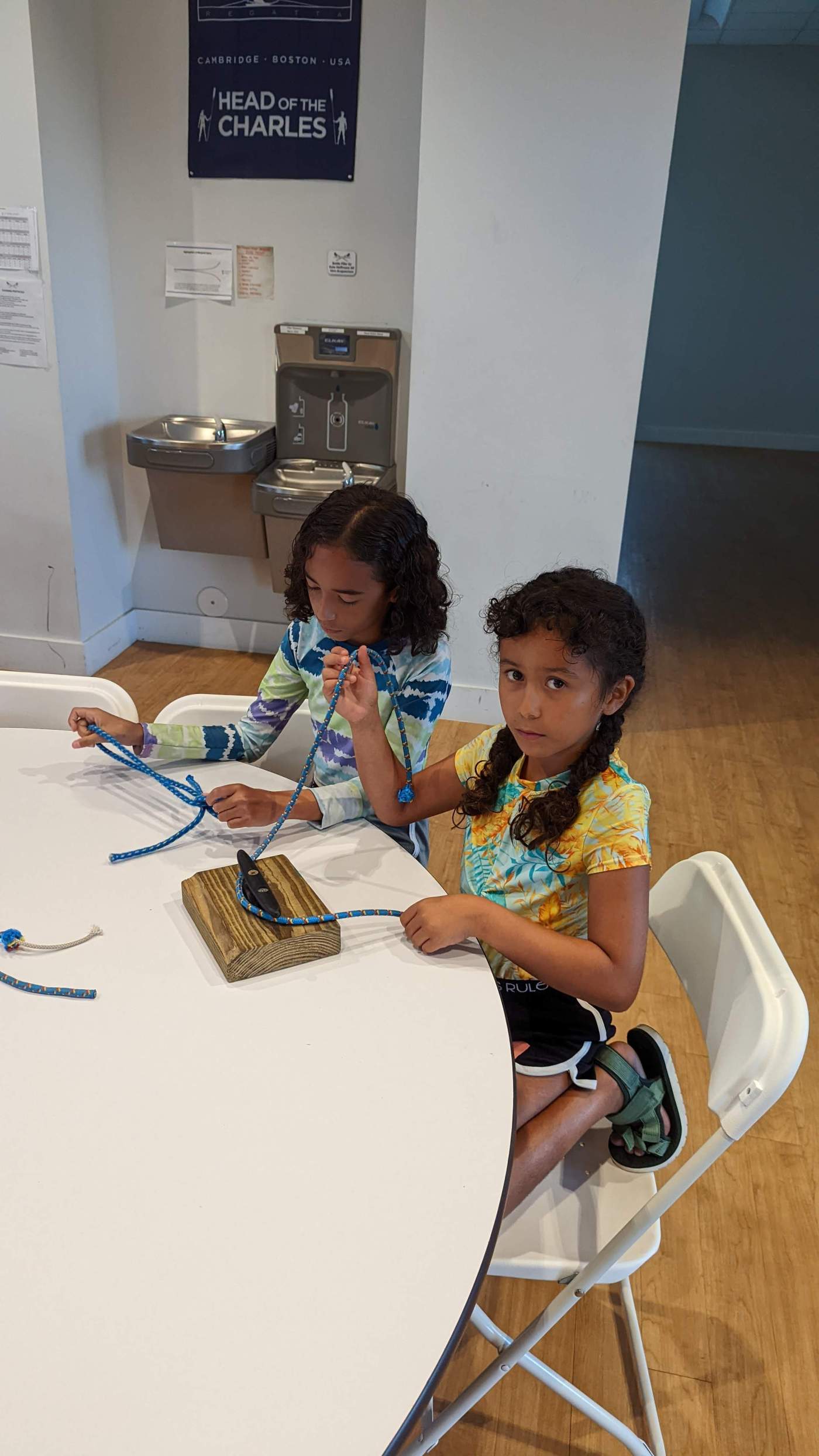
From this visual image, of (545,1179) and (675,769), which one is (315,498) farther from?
(545,1179)

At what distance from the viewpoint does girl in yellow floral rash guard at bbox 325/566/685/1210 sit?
3.52ft

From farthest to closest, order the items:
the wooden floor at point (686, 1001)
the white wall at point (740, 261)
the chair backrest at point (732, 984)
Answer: the white wall at point (740, 261) → the wooden floor at point (686, 1001) → the chair backrest at point (732, 984)

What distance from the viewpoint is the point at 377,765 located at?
1.34 meters

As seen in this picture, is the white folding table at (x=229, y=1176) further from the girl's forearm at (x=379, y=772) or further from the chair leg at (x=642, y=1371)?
the chair leg at (x=642, y=1371)

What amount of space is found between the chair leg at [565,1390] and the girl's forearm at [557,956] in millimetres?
387

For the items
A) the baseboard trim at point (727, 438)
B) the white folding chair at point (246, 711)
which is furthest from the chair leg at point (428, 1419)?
the baseboard trim at point (727, 438)

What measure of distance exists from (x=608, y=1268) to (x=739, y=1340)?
2.22 feet

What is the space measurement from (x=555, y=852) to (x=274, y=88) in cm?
313

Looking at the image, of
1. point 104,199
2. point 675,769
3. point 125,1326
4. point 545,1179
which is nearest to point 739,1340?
point 545,1179

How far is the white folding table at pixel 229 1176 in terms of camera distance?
615 mm

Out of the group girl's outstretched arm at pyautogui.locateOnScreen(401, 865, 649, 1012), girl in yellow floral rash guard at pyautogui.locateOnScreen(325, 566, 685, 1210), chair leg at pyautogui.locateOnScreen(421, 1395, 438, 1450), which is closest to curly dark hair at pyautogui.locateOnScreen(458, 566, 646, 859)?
girl in yellow floral rash guard at pyautogui.locateOnScreen(325, 566, 685, 1210)

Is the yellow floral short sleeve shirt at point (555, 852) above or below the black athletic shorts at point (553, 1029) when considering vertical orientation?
above

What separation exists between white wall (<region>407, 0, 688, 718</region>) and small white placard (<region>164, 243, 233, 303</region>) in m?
0.85

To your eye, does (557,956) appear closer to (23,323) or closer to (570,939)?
(570,939)
